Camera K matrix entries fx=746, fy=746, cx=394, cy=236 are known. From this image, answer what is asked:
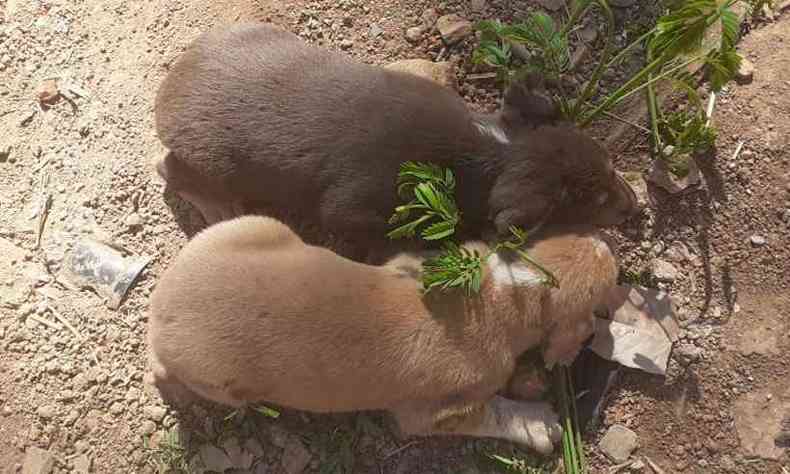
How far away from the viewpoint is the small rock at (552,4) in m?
4.86

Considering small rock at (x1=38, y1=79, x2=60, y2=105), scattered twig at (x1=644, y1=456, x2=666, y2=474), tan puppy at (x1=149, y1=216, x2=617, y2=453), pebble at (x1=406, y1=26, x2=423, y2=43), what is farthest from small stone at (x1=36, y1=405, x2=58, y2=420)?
scattered twig at (x1=644, y1=456, x2=666, y2=474)

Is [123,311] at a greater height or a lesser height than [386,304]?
lesser

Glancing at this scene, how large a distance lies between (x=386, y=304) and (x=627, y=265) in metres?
1.61

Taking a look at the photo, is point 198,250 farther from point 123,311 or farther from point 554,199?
point 554,199

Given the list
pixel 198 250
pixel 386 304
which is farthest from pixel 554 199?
pixel 198 250

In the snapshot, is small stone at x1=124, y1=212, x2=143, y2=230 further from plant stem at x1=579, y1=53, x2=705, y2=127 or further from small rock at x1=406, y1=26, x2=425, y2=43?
plant stem at x1=579, y1=53, x2=705, y2=127

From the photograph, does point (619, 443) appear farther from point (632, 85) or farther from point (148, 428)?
point (148, 428)

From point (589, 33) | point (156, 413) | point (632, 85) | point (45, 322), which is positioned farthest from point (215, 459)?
point (589, 33)

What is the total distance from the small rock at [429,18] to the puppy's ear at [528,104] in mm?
875

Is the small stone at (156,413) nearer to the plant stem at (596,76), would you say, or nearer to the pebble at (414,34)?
the pebble at (414,34)

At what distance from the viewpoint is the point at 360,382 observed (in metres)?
3.85

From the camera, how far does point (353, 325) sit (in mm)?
3783

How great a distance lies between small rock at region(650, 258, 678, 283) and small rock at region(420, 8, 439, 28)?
2.12m

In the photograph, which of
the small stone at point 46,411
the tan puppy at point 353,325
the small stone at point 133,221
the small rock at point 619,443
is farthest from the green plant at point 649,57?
the small stone at point 46,411
